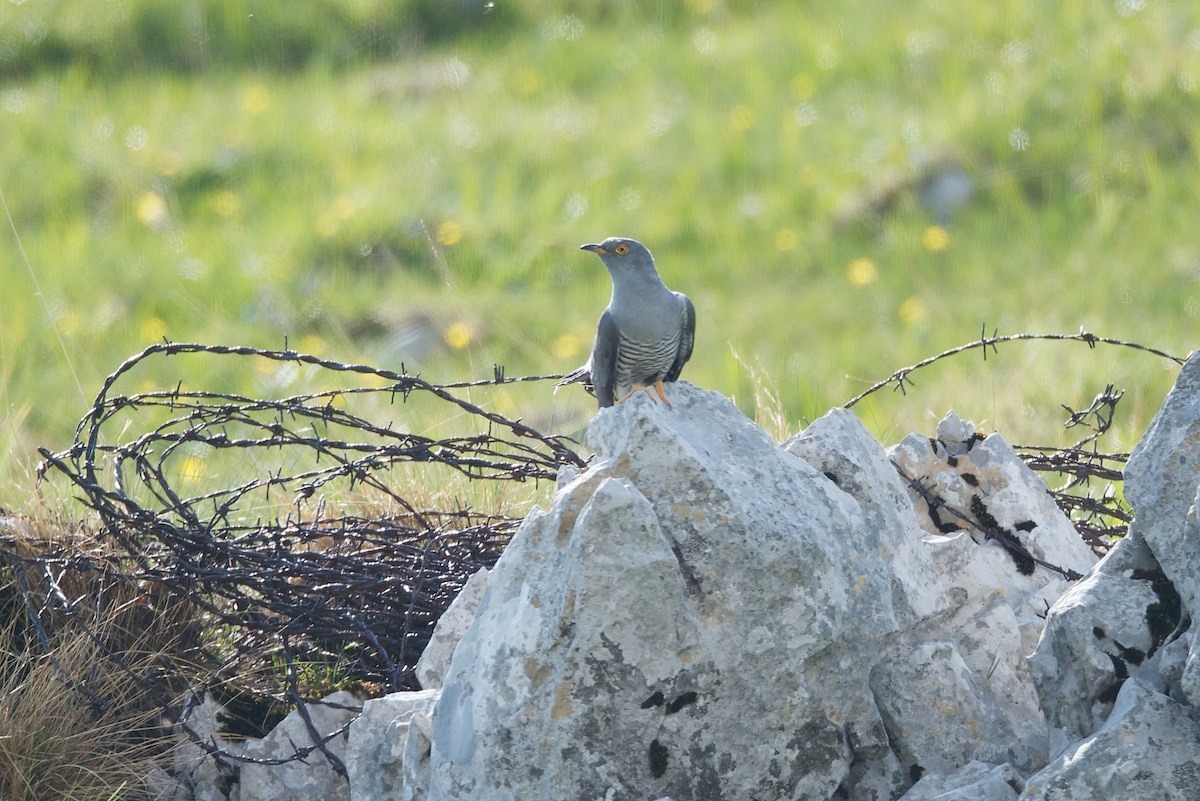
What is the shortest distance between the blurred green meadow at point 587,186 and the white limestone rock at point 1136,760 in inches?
187

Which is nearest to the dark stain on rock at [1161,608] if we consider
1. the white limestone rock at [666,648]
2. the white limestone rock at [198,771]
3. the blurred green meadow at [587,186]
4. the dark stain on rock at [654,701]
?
the white limestone rock at [666,648]

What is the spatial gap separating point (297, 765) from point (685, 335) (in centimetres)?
173

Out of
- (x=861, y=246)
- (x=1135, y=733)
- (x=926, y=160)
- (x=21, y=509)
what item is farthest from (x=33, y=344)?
(x=1135, y=733)

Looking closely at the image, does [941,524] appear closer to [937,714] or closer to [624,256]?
[937,714]

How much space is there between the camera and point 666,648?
2848mm

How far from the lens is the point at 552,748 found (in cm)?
279

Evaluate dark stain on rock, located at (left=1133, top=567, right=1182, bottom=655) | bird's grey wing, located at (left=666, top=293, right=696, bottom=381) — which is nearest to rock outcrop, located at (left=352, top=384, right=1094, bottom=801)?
dark stain on rock, located at (left=1133, top=567, right=1182, bottom=655)

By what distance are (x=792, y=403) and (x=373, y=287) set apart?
4118mm

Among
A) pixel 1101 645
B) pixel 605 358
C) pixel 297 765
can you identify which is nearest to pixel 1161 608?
pixel 1101 645

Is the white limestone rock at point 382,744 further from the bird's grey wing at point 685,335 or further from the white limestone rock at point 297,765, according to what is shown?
the bird's grey wing at point 685,335

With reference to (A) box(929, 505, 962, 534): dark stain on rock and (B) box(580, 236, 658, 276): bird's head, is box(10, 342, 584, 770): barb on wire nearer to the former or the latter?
(B) box(580, 236, 658, 276): bird's head

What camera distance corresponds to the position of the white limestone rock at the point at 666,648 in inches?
110

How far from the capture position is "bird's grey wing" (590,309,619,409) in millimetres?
4211

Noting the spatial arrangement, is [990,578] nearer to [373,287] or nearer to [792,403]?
[792,403]
